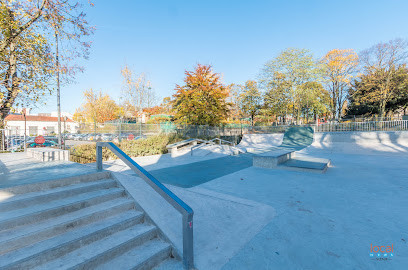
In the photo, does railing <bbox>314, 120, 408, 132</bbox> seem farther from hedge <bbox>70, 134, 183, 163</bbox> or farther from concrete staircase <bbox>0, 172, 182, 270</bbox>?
concrete staircase <bbox>0, 172, 182, 270</bbox>

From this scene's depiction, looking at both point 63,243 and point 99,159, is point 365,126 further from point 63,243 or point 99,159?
point 63,243

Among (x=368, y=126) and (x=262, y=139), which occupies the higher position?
(x=368, y=126)

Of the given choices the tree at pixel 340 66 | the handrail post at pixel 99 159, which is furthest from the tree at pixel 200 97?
the tree at pixel 340 66

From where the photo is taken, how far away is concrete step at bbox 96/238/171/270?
2.18 metres

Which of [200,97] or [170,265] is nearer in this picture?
[170,265]

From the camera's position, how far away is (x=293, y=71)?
1025 inches

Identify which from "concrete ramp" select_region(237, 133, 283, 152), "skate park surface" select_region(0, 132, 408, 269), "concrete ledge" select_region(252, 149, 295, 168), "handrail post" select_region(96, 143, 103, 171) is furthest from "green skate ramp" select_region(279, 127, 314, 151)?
"handrail post" select_region(96, 143, 103, 171)

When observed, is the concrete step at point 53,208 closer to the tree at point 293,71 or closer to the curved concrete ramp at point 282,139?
the curved concrete ramp at point 282,139

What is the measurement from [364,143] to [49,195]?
1925 cm

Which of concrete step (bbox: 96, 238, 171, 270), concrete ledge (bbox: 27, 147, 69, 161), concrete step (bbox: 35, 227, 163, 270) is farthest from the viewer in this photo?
concrete ledge (bbox: 27, 147, 69, 161)

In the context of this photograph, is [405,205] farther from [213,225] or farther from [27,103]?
[27,103]

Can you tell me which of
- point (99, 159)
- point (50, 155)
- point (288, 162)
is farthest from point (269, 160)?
point (50, 155)

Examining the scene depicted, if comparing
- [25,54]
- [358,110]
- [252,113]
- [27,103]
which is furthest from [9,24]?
[358,110]

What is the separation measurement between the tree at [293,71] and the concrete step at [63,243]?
27.4m
